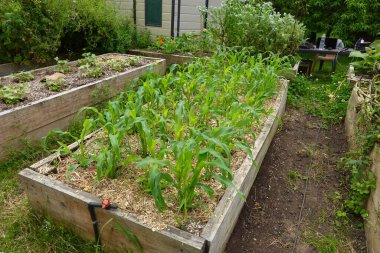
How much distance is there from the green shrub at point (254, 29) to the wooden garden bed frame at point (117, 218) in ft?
10.5

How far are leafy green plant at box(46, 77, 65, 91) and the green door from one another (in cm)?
424

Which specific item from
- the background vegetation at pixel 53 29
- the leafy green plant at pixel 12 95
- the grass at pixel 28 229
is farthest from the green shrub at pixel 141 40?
the grass at pixel 28 229

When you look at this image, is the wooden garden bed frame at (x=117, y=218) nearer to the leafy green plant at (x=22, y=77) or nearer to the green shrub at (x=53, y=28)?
the leafy green plant at (x=22, y=77)

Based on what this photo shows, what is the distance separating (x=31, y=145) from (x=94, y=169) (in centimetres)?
116

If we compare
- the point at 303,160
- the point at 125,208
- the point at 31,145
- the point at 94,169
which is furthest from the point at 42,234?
the point at 303,160

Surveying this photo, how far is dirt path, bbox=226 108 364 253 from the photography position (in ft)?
6.95

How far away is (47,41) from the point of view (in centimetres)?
460

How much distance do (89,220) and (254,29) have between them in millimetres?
4063

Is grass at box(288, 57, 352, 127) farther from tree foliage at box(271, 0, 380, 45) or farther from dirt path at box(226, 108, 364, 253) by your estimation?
tree foliage at box(271, 0, 380, 45)

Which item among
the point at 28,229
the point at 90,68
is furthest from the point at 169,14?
the point at 28,229

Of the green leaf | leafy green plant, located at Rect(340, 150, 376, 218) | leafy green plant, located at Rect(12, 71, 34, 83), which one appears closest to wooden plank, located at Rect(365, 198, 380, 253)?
leafy green plant, located at Rect(340, 150, 376, 218)

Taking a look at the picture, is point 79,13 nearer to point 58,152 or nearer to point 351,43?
point 58,152

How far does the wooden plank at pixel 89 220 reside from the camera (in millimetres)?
1500

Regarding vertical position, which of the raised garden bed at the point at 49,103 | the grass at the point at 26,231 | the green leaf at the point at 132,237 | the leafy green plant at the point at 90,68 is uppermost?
the leafy green plant at the point at 90,68
